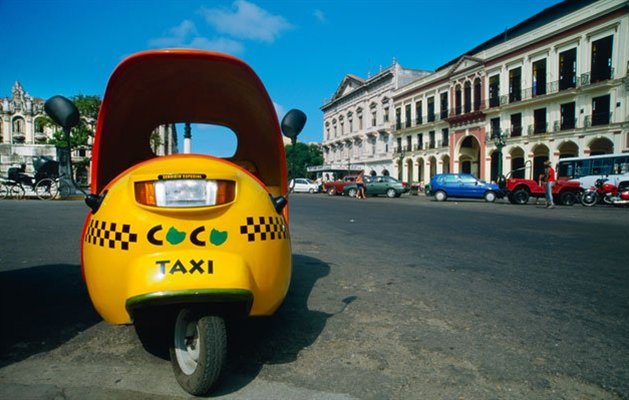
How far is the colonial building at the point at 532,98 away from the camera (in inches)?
991

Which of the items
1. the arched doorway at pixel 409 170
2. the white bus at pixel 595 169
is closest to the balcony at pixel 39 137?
the arched doorway at pixel 409 170

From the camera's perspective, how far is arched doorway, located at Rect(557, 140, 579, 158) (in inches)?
1105

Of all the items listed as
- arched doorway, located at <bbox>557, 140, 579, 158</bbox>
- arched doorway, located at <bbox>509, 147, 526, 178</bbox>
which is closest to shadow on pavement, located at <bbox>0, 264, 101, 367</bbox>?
arched doorway, located at <bbox>557, 140, 579, 158</bbox>

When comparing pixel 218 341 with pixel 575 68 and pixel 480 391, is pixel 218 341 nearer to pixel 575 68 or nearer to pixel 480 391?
pixel 480 391

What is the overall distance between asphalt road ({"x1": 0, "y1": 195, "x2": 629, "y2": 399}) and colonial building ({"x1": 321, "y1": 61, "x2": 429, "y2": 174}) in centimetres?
3890

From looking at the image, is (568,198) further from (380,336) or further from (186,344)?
(186,344)

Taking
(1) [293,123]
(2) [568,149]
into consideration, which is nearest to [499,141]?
(2) [568,149]

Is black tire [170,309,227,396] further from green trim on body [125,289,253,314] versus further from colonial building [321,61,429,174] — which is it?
colonial building [321,61,429,174]

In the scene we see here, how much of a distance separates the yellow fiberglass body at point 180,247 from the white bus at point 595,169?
20.3 metres

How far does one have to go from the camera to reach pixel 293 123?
302 centimetres

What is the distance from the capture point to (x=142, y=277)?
1932mm

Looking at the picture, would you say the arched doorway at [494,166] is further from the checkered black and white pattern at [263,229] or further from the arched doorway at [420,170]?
the checkered black and white pattern at [263,229]

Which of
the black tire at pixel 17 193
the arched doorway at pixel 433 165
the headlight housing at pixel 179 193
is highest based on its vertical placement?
the arched doorway at pixel 433 165

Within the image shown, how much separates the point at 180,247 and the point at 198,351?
0.54 metres
